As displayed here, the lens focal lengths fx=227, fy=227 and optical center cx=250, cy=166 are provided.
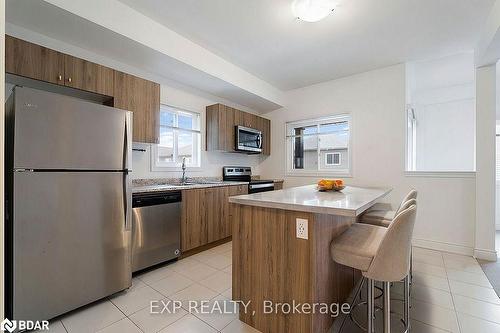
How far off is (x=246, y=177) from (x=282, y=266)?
124 inches

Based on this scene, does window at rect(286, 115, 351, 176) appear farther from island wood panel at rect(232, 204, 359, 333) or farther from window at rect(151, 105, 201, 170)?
island wood panel at rect(232, 204, 359, 333)

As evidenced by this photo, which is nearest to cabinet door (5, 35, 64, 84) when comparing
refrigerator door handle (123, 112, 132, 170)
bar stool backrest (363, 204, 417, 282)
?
refrigerator door handle (123, 112, 132, 170)

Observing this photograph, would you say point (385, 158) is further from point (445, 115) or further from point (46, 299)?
point (46, 299)

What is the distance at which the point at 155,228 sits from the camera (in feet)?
8.29

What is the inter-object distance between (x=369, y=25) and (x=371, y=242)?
2407 mm

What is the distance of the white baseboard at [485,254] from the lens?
280 cm

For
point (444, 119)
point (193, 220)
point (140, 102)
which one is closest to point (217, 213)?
point (193, 220)

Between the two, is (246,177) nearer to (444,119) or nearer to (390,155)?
(390,155)

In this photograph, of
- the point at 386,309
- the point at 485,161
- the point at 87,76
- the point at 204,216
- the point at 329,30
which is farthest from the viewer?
the point at 204,216

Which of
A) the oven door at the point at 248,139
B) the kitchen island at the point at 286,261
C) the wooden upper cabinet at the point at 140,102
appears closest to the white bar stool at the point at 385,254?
the kitchen island at the point at 286,261

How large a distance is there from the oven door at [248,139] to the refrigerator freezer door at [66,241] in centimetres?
229

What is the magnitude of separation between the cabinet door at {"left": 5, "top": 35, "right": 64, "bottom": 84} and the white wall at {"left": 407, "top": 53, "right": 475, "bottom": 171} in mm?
5018

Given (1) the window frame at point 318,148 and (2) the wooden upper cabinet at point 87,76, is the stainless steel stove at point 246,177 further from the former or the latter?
(2) the wooden upper cabinet at point 87,76

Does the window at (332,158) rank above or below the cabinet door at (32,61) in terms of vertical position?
below
